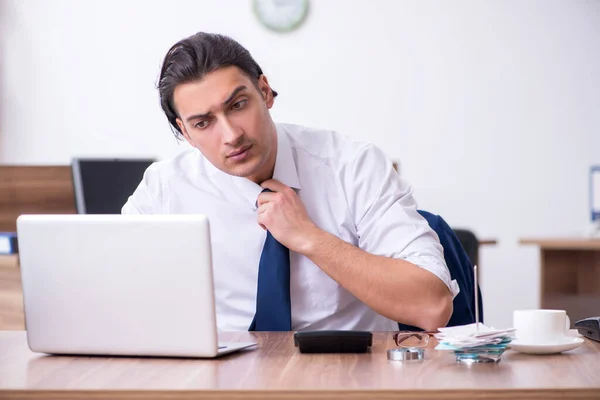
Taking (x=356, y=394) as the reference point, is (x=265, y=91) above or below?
above

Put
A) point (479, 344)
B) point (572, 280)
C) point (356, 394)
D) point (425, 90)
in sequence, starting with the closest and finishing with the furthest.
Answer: point (356, 394), point (479, 344), point (572, 280), point (425, 90)

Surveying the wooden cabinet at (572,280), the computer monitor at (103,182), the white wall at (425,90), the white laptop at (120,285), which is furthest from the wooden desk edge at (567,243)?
the white laptop at (120,285)

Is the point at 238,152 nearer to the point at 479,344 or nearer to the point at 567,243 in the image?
the point at 479,344

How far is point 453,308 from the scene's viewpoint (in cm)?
171

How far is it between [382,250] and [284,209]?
226 millimetres

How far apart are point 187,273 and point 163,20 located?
412 cm

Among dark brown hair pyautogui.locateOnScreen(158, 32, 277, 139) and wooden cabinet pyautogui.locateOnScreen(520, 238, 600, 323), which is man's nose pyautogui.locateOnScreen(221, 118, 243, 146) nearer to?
dark brown hair pyautogui.locateOnScreen(158, 32, 277, 139)

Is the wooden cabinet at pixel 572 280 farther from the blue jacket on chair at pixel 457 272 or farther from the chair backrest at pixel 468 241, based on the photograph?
the blue jacket on chair at pixel 457 272

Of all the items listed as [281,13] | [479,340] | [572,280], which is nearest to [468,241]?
[572,280]

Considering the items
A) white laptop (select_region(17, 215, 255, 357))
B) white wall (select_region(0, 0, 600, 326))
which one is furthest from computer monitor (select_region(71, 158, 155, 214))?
white wall (select_region(0, 0, 600, 326))

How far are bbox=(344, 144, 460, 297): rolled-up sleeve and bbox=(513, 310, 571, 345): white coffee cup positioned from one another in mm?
280

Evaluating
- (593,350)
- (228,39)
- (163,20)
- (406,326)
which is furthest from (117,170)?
(163,20)

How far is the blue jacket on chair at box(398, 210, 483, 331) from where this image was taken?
67.4 inches

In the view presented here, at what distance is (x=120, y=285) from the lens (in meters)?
1.28
